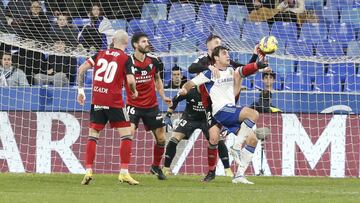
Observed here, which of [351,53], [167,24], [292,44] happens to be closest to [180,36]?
[167,24]

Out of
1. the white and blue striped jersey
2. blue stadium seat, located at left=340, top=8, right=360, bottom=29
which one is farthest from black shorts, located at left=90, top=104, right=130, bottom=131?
blue stadium seat, located at left=340, top=8, right=360, bottom=29

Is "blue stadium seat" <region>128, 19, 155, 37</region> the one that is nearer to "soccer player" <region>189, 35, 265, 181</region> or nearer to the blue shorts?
"soccer player" <region>189, 35, 265, 181</region>

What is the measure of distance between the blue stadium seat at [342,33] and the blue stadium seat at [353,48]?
0.11 metres

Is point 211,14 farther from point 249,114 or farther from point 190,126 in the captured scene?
point 249,114

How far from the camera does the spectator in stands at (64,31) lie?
712 inches

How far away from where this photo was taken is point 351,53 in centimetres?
1905

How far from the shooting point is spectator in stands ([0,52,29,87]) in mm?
17781

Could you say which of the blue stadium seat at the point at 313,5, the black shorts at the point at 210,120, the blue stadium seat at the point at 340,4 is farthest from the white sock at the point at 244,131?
the blue stadium seat at the point at 340,4

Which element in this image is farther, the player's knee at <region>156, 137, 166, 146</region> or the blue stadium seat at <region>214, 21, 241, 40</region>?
the blue stadium seat at <region>214, 21, 241, 40</region>

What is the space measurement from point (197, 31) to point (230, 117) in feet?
16.9

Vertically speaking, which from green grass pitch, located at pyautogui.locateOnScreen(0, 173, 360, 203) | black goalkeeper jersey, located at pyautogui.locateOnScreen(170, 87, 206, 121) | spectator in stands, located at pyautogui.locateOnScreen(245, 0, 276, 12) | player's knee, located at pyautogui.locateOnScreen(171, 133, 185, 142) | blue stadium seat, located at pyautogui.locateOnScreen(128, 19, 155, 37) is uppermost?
spectator in stands, located at pyautogui.locateOnScreen(245, 0, 276, 12)

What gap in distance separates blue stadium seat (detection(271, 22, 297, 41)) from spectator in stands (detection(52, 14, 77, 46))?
4.08 meters

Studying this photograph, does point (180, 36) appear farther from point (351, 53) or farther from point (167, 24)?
point (351, 53)

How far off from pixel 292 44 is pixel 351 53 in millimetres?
1209
